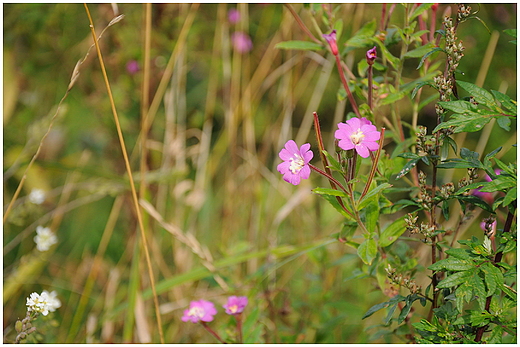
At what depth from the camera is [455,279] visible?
63cm

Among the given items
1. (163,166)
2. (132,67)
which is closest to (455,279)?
(163,166)

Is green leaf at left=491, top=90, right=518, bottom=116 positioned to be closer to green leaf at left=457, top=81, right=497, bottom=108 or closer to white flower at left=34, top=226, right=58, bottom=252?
green leaf at left=457, top=81, right=497, bottom=108

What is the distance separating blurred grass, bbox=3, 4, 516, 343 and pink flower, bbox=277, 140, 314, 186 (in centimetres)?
56

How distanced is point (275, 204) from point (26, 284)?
3.14 ft

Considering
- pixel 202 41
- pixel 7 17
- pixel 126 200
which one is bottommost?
pixel 126 200

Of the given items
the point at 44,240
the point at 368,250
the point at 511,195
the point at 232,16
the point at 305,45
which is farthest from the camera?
the point at 232,16

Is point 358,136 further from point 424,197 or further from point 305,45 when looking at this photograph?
point 305,45

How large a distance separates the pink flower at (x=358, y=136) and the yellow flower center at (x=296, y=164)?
2.5 inches

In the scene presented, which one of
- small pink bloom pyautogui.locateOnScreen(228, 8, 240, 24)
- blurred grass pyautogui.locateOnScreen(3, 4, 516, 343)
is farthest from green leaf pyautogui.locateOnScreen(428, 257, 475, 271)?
small pink bloom pyautogui.locateOnScreen(228, 8, 240, 24)

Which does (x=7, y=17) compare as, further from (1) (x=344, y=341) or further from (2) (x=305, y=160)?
(1) (x=344, y=341)

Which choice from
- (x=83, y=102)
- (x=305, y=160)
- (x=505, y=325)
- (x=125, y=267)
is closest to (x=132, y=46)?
(x=83, y=102)

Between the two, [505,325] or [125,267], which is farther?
[125,267]

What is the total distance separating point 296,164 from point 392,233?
0.22m

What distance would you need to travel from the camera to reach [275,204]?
1.96 meters
